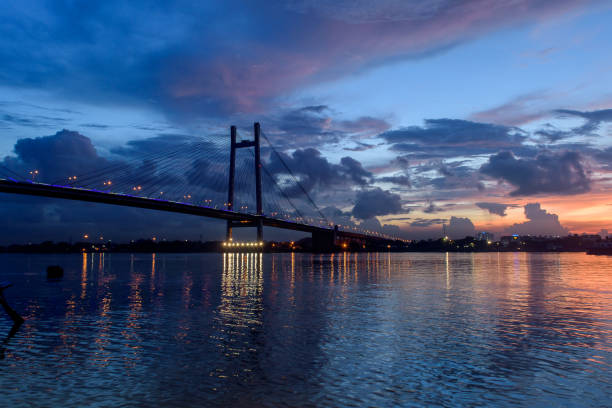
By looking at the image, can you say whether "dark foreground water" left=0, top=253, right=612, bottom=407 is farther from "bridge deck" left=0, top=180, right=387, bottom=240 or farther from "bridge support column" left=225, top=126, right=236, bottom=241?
"bridge support column" left=225, top=126, right=236, bottom=241

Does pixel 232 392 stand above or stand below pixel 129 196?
below

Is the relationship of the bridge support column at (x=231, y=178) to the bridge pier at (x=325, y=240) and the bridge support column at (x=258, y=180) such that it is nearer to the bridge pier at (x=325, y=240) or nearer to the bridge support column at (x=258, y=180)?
the bridge support column at (x=258, y=180)

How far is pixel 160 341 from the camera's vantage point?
39.9 feet

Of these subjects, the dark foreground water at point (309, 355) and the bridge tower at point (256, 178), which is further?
the bridge tower at point (256, 178)

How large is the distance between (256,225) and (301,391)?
92.1 metres

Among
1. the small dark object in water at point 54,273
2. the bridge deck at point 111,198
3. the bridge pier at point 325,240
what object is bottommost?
the small dark object in water at point 54,273

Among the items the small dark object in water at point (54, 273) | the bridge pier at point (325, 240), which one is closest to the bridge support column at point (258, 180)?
the bridge pier at point (325, 240)

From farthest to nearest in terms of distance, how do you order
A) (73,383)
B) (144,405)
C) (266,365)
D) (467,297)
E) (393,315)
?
(467,297) → (393,315) → (266,365) → (73,383) → (144,405)

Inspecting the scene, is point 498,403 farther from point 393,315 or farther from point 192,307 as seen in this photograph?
point 192,307

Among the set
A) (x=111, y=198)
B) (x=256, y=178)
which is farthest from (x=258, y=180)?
(x=111, y=198)

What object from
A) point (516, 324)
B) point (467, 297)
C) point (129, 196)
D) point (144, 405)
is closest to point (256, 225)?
point (129, 196)

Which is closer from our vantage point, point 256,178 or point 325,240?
point 256,178

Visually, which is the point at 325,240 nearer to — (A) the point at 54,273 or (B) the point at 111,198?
(B) the point at 111,198

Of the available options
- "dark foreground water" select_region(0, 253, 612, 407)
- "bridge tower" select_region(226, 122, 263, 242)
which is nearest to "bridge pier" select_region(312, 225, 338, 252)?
"bridge tower" select_region(226, 122, 263, 242)
